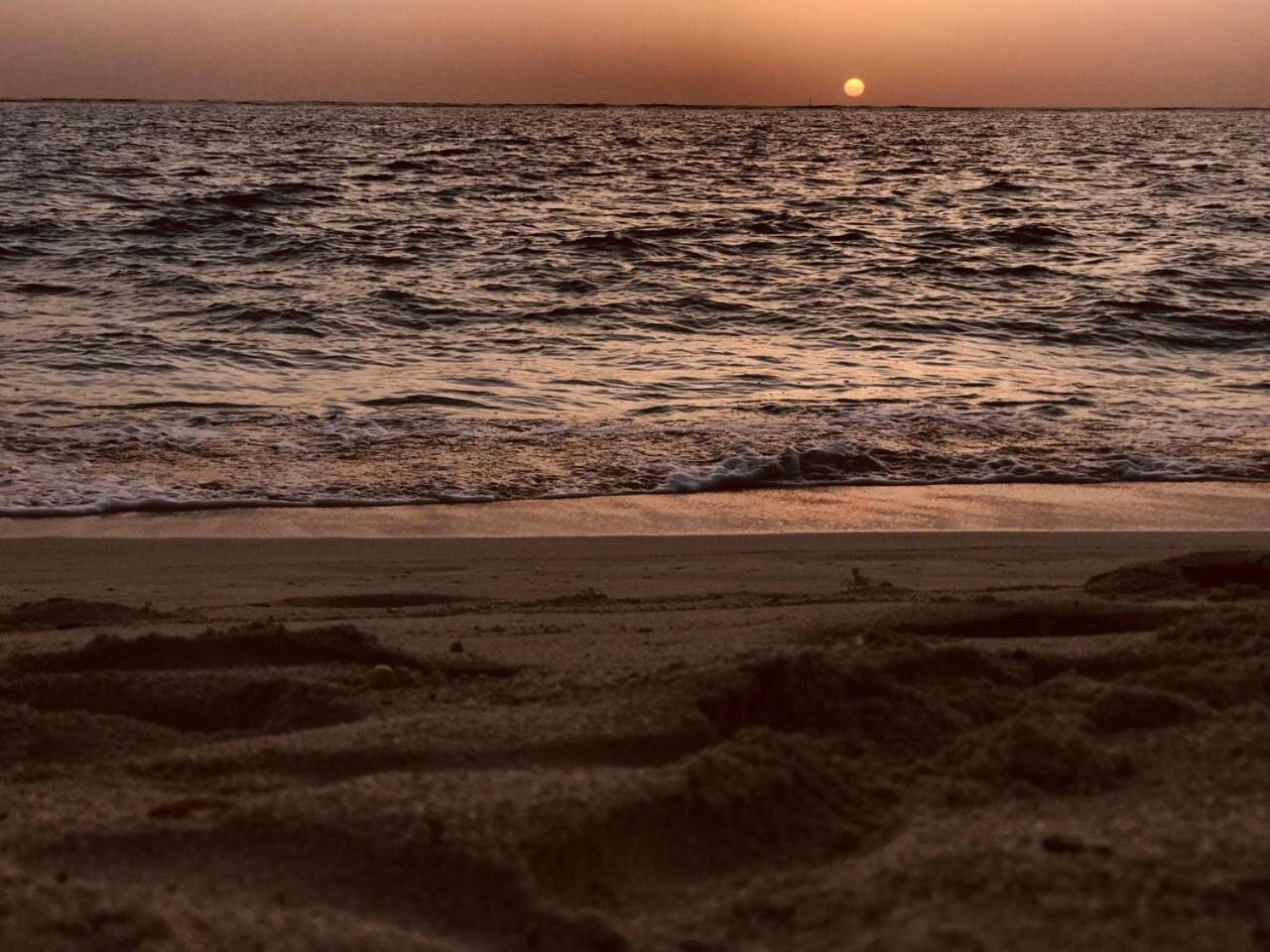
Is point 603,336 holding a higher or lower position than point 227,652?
lower

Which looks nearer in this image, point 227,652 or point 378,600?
point 227,652

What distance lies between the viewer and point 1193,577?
156 inches

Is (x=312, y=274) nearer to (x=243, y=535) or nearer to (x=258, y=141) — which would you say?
(x=243, y=535)

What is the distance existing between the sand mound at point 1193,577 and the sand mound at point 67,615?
2.89 meters

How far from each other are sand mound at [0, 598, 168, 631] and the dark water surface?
1932mm

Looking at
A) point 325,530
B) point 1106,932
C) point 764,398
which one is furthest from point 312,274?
point 1106,932

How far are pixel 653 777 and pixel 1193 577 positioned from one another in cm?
256

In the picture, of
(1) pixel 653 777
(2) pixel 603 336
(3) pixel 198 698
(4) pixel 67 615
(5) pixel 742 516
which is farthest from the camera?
(2) pixel 603 336

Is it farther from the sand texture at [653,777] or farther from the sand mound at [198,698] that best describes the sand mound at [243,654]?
the sand mound at [198,698]

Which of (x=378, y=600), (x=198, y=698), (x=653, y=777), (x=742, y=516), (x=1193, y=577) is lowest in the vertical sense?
(x=742, y=516)

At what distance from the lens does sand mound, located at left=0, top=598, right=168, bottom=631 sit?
3.76 meters

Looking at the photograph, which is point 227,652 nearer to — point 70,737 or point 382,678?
point 382,678

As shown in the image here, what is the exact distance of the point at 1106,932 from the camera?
1.46m

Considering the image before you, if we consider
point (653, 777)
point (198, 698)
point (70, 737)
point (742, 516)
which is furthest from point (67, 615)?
point (742, 516)
